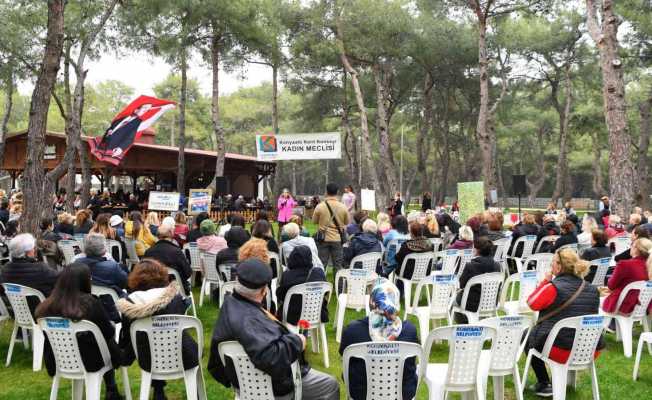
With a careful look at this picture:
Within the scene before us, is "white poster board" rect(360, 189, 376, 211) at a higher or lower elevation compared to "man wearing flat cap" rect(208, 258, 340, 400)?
higher

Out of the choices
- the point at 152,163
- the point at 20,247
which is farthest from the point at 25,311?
the point at 152,163

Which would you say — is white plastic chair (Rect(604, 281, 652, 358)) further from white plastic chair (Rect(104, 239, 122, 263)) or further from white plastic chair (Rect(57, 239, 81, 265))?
white plastic chair (Rect(57, 239, 81, 265))

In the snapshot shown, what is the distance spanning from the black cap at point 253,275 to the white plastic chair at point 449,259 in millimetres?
4402

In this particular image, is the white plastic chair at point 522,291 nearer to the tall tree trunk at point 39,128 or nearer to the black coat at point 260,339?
the black coat at point 260,339

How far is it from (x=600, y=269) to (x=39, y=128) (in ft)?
26.2

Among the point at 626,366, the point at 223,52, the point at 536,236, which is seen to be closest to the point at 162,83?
the point at 223,52

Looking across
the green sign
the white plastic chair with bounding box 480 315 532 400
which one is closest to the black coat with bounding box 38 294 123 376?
the white plastic chair with bounding box 480 315 532 400

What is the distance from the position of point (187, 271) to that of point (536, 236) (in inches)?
231

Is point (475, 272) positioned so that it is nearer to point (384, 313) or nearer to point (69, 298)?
point (384, 313)

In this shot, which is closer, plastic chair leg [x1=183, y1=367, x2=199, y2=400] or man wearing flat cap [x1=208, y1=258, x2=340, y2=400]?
man wearing flat cap [x1=208, y1=258, x2=340, y2=400]

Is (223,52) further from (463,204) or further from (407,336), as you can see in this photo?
(407,336)

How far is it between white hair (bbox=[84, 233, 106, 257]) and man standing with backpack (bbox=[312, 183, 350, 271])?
3.93 m

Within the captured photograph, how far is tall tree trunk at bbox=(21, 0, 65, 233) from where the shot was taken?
8117mm

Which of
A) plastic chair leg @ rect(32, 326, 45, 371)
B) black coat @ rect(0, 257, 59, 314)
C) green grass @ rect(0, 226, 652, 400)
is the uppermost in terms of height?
black coat @ rect(0, 257, 59, 314)
